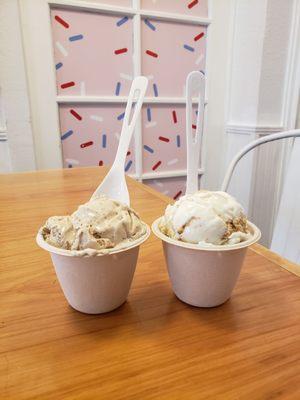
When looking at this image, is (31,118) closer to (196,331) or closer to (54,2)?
(54,2)

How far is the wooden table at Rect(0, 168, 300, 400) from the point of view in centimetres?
25

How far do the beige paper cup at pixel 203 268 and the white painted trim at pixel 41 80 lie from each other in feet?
4.66

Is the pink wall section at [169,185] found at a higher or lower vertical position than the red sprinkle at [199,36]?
lower

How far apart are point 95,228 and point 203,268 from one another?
0.40ft

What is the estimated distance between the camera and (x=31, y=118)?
1549mm

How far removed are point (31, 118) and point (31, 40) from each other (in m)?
0.37

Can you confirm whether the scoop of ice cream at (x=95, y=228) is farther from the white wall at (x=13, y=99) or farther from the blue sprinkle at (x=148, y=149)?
the blue sprinkle at (x=148, y=149)

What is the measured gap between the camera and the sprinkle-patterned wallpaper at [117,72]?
155 centimetres

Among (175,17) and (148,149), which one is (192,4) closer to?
(175,17)

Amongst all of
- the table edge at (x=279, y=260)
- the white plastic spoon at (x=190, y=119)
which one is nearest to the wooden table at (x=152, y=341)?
the table edge at (x=279, y=260)

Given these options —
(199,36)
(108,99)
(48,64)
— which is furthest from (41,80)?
(199,36)

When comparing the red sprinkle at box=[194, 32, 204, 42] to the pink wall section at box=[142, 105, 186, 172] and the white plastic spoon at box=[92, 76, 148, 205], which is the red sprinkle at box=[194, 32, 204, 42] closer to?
the pink wall section at box=[142, 105, 186, 172]

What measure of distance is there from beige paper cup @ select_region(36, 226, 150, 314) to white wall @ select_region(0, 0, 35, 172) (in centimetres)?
138

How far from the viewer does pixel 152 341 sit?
0.30 metres
